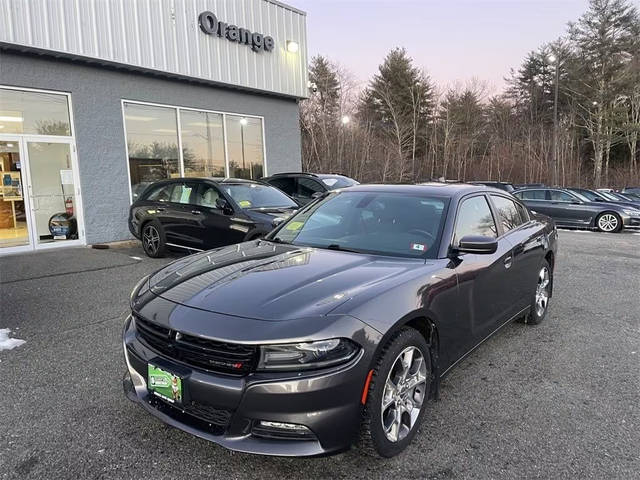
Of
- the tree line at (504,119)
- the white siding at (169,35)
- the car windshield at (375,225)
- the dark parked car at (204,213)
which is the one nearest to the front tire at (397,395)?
the car windshield at (375,225)

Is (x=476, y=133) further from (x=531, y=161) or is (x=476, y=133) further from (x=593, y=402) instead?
(x=593, y=402)

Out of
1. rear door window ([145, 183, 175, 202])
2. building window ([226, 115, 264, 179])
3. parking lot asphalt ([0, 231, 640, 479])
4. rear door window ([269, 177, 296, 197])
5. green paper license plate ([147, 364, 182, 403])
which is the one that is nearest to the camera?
green paper license plate ([147, 364, 182, 403])

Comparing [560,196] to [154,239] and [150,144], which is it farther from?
[154,239]

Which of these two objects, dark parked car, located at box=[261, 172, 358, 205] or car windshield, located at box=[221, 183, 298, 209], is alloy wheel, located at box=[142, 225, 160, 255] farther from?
dark parked car, located at box=[261, 172, 358, 205]

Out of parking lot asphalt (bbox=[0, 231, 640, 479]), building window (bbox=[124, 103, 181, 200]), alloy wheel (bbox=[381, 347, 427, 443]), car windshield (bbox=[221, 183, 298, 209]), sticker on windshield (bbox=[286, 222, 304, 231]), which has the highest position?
building window (bbox=[124, 103, 181, 200])

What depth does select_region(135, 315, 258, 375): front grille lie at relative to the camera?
7.26ft

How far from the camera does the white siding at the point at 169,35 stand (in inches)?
345

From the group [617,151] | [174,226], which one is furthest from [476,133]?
[174,226]

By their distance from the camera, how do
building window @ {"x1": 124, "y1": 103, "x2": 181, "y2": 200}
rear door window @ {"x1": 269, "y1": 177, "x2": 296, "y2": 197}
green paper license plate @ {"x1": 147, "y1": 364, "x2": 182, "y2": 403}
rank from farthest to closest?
1. rear door window @ {"x1": 269, "y1": 177, "x2": 296, "y2": 197}
2. building window @ {"x1": 124, "y1": 103, "x2": 181, "y2": 200}
3. green paper license plate @ {"x1": 147, "y1": 364, "x2": 182, "y2": 403}

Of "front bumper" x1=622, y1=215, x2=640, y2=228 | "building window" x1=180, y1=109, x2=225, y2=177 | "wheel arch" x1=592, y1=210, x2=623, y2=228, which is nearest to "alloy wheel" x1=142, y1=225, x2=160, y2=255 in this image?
"building window" x1=180, y1=109, x2=225, y2=177

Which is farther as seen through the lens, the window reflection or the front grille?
the window reflection

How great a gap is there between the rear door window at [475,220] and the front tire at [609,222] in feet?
41.9

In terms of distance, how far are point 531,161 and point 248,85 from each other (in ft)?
112

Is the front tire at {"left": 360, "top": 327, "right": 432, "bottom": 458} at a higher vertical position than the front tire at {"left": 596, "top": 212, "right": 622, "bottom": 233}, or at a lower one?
higher
